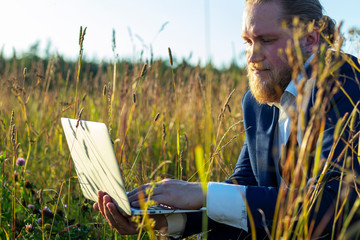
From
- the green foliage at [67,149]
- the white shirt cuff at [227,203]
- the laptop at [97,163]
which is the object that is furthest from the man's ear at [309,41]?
the laptop at [97,163]

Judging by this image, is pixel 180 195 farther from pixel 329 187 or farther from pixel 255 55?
pixel 255 55

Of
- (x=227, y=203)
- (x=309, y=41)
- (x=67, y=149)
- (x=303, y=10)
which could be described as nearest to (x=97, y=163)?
(x=227, y=203)

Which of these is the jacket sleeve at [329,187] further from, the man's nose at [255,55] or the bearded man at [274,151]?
the man's nose at [255,55]

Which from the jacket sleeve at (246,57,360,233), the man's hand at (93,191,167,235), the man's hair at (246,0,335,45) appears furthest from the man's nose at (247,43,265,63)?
the man's hand at (93,191,167,235)

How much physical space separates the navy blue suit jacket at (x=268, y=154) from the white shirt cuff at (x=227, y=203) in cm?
4

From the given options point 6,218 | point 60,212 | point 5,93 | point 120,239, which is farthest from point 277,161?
point 5,93

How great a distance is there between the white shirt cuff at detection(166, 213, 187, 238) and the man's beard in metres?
0.58

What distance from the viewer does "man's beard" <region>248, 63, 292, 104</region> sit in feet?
5.48

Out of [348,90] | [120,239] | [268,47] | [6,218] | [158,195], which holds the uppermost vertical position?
[268,47]

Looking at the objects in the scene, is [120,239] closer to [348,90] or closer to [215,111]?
[348,90]

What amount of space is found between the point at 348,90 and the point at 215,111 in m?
1.69

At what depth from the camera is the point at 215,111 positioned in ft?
10.0

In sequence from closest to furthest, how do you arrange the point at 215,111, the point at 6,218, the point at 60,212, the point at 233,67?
the point at 6,218, the point at 60,212, the point at 215,111, the point at 233,67

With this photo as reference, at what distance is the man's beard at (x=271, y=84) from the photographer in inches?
65.7
